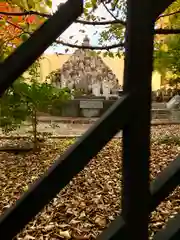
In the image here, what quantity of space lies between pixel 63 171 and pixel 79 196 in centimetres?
263

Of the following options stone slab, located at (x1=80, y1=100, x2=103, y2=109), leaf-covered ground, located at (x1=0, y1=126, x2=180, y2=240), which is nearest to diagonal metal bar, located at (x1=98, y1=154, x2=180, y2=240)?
leaf-covered ground, located at (x1=0, y1=126, x2=180, y2=240)

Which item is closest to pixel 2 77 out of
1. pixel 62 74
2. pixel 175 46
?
pixel 175 46

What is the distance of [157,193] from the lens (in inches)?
40.1

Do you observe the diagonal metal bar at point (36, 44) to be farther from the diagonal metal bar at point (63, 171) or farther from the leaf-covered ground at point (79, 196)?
the leaf-covered ground at point (79, 196)

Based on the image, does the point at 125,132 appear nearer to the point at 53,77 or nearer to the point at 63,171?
the point at 63,171

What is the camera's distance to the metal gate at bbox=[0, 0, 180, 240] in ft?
3.02

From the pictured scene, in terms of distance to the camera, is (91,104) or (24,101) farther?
(91,104)

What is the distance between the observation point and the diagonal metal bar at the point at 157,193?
97cm

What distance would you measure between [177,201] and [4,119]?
342 centimetres

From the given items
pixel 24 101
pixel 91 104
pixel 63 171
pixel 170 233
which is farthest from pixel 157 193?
pixel 91 104

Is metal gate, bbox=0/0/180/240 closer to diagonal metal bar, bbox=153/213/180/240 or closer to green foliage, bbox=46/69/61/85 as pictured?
diagonal metal bar, bbox=153/213/180/240

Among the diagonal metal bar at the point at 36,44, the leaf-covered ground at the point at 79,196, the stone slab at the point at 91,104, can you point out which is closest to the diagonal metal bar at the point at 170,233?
the diagonal metal bar at the point at 36,44

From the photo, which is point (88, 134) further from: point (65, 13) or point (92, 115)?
point (92, 115)

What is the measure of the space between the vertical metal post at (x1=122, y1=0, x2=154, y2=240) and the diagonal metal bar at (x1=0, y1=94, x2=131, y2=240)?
1.4 inches
